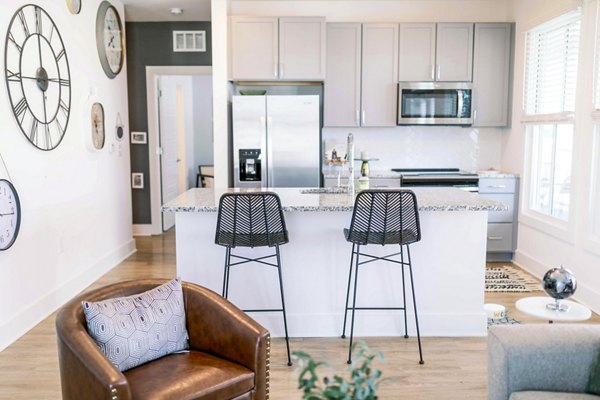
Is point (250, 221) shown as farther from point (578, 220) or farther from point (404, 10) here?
point (404, 10)

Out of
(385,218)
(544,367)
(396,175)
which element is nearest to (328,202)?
(385,218)

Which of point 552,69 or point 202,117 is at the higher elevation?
point 552,69

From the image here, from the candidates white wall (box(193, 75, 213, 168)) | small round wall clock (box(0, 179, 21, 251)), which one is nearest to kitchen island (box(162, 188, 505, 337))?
small round wall clock (box(0, 179, 21, 251))

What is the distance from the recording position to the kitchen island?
360 centimetres

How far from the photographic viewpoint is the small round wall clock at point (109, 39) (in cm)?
525

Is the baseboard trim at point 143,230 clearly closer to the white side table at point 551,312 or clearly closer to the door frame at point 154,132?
the door frame at point 154,132

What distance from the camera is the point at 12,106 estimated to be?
357 centimetres

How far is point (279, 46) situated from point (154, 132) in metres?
2.21

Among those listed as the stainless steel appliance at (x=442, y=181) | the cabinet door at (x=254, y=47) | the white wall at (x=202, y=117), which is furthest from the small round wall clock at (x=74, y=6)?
the white wall at (x=202, y=117)

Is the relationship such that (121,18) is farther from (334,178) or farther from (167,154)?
(334,178)

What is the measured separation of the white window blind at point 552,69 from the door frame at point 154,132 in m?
3.60

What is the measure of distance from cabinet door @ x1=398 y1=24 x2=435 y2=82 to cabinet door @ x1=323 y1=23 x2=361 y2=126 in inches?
18.1

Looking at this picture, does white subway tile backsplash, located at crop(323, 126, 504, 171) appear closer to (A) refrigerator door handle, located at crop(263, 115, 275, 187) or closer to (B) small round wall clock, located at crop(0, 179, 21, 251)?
(A) refrigerator door handle, located at crop(263, 115, 275, 187)

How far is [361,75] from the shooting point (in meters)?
5.70
